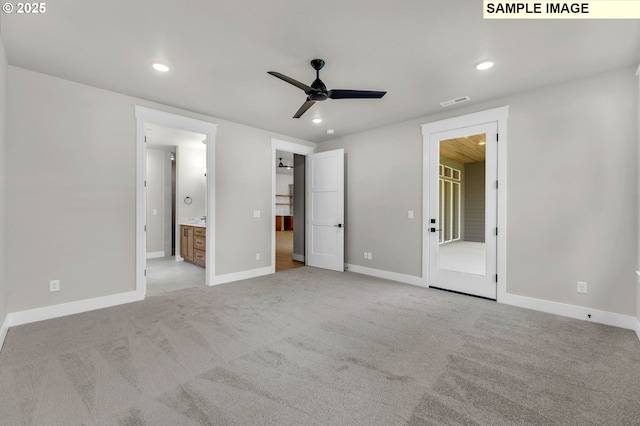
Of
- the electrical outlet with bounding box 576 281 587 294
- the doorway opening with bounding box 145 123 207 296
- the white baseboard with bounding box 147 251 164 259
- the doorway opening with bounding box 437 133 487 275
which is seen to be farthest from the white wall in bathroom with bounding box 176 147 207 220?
the electrical outlet with bounding box 576 281 587 294

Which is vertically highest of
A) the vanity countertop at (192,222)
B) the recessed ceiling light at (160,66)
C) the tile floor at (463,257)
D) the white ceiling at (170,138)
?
the white ceiling at (170,138)

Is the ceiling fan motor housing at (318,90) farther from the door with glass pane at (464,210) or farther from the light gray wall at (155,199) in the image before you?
the light gray wall at (155,199)

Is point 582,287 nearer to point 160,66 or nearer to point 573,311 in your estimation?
point 573,311

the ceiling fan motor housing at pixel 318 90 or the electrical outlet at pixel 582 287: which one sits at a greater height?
the ceiling fan motor housing at pixel 318 90

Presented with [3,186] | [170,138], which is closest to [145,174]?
[3,186]

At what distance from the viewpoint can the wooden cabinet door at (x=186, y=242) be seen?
621 cm

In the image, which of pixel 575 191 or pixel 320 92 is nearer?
pixel 320 92

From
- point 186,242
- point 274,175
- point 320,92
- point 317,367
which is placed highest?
point 320,92

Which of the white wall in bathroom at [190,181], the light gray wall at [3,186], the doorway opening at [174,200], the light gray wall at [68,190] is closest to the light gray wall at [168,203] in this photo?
the doorway opening at [174,200]

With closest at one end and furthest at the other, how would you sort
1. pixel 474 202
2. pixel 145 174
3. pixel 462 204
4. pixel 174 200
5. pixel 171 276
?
pixel 145 174 → pixel 474 202 → pixel 462 204 → pixel 171 276 → pixel 174 200

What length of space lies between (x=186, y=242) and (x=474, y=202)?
5832 mm

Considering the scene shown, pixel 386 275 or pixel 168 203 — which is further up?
pixel 168 203

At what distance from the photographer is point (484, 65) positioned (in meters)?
2.83

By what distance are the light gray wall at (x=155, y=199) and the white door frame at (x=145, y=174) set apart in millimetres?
3346
